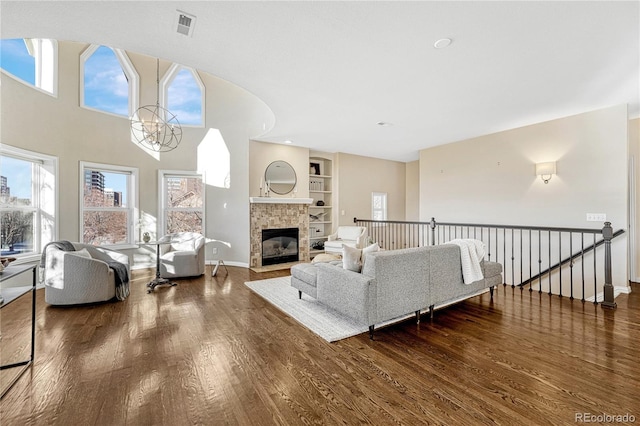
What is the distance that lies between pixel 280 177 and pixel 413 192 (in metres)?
4.46

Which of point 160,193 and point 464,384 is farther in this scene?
point 160,193

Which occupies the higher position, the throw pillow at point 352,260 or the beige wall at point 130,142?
the beige wall at point 130,142

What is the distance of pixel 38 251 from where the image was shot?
14.7 ft

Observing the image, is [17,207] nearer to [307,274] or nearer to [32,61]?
[32,61]

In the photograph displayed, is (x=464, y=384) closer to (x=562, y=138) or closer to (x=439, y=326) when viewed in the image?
(x=439, y=326)

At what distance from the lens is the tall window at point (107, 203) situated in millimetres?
5172

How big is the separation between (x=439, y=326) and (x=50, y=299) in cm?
492

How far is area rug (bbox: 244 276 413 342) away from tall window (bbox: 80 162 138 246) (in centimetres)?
309

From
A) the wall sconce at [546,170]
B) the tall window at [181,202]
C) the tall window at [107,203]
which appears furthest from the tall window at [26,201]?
the wall sconce at [546,170]

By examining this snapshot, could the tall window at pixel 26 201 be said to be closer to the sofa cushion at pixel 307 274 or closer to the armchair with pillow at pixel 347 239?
the sofa cushion at pixel 307 274

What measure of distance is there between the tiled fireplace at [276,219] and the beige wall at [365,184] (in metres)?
1.18

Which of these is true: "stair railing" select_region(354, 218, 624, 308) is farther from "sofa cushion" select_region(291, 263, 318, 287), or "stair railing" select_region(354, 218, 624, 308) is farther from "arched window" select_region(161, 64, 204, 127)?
"arched window" select_region(161, 64, 204, 127)

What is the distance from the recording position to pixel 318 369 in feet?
7.29

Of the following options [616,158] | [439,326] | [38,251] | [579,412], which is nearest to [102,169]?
[38,251]
